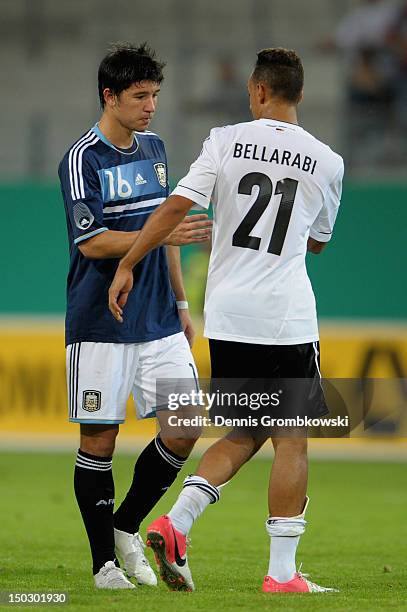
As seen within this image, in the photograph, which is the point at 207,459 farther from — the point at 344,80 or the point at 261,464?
the point at 344,80

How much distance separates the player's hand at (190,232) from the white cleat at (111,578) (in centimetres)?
137

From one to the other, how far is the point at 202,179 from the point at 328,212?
0.57m

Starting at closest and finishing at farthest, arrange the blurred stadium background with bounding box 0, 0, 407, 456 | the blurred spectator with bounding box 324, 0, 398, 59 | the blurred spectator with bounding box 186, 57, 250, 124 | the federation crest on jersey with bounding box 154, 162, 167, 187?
the federation crest on jersey with bounding box 154, 162, 167, 187 → the blurred stadium background with bounding box 0, 0, 407, 456 → the blurred spectator with bounding box 186, 57, 250, 124 → the blurred spectator with bounding box 324, 0, 398, 59

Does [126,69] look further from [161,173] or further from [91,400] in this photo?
[91,400]

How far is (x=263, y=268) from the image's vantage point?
4.86 m

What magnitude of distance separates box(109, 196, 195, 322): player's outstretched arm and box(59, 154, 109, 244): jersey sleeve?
0.73 feet

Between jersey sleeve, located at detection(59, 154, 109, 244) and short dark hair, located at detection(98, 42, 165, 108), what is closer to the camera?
jersey sleeve, located at detection(59, 154, 109, 244)

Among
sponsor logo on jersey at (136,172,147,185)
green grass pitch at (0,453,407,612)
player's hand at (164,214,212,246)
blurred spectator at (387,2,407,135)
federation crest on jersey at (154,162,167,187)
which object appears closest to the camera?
green grass pitch at (0,453,407,612)

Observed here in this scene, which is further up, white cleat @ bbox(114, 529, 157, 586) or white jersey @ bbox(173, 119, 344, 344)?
white jersey @ bbox(173, 119, 344, 344)

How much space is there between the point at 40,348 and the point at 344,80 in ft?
17.3

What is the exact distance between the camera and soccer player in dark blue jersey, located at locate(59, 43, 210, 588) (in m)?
5.08

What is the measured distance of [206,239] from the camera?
502 cm

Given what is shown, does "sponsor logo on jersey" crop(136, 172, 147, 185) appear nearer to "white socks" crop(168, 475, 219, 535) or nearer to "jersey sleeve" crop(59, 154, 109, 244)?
"jersey sleeve" crop(59, 154, 109, 244)

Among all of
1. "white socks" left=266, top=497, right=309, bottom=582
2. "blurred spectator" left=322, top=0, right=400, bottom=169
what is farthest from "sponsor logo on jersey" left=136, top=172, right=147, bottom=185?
"blurred spectator" left=322, top=0, right=400, bottom=169
